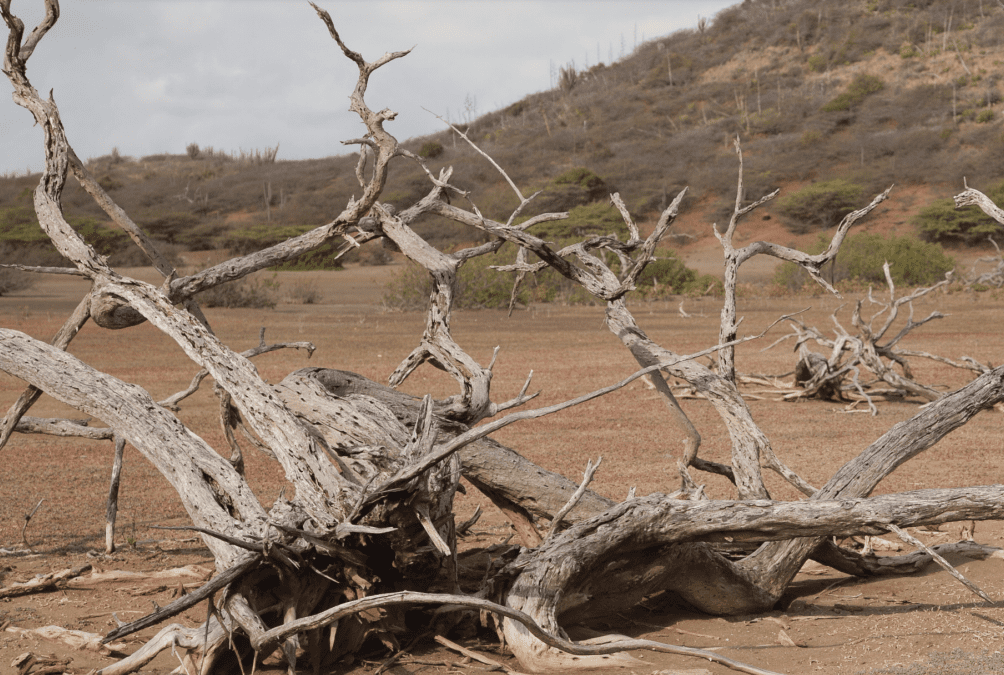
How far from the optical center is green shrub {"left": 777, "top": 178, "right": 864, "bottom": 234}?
4081cm

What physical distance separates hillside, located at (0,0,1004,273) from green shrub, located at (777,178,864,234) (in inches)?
34.6

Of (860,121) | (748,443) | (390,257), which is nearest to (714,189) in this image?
(860,121)

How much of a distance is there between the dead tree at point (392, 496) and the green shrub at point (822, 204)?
39337 mm

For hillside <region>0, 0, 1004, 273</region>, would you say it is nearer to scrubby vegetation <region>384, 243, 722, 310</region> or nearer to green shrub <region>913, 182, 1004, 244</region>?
green shrub <region>913, 182, 1004, 244</region>

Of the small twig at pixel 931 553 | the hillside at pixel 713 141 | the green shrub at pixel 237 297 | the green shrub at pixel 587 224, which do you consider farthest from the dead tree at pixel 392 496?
the hillside at pixel 713 141

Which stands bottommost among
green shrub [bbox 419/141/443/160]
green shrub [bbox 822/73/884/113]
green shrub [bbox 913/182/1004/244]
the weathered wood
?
the weathered wood

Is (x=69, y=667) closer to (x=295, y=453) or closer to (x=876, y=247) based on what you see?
(x=295, y=453)

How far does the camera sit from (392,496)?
8.98ft

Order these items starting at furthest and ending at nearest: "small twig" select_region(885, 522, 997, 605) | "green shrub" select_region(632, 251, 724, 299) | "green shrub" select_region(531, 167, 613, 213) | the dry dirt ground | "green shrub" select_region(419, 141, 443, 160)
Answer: "green shrub" select_region(419, 141, 443, 160)
"green shrub" select_region(531, 167, 613, 213)
"green shrub" select_region(632, 251, 724, 299)
the dry dirt ground
"small twig" select_region(885, 522, 997, 605)

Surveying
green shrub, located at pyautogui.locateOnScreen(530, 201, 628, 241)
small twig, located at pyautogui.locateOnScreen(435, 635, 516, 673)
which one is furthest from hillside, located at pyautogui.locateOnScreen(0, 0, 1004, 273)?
small twig, located at pyautogui.locateOnScreen(435, 635, 516, 673)

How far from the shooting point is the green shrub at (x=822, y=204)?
40812 millimetres

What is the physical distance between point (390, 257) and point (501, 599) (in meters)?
33.7

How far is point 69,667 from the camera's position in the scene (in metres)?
3.10

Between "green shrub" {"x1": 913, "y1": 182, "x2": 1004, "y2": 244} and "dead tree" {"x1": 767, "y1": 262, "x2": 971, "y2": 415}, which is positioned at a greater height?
"green shrub" {"x1": 913, "y1": 182, "x2": 1004, "y2": 244}
